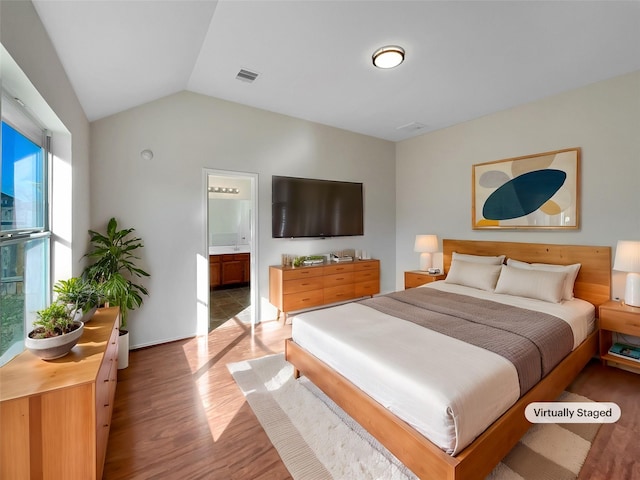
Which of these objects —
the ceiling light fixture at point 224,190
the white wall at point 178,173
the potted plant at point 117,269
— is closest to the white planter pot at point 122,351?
the potted plant at point 117,269

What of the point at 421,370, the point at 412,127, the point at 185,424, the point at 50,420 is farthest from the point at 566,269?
the point at 50,420

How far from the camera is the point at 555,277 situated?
115 inches

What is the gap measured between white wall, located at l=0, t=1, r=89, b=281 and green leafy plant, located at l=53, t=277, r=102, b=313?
0.33m

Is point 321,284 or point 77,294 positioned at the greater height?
point 77,294

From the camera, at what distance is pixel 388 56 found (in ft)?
8.50

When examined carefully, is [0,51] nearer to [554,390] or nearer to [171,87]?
[171,87]

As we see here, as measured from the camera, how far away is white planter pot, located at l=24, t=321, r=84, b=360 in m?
1.48

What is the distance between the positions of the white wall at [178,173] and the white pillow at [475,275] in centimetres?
219

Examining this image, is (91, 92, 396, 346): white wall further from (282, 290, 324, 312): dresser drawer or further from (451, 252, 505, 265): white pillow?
(451, 252, 505, 265): white pillow

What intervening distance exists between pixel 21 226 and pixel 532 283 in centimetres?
436

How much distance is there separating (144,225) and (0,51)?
2.28 m

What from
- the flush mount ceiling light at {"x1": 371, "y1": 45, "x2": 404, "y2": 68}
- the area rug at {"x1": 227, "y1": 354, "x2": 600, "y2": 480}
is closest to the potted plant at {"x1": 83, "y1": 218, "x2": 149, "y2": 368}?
the area rug at {"x1": 227, "y1": 354, "x2": 600, "y2": 480}

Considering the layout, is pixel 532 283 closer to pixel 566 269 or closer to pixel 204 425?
pixel 566 269

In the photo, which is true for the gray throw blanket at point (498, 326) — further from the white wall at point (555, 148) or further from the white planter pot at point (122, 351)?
the white planter pot at point (122, 351)
